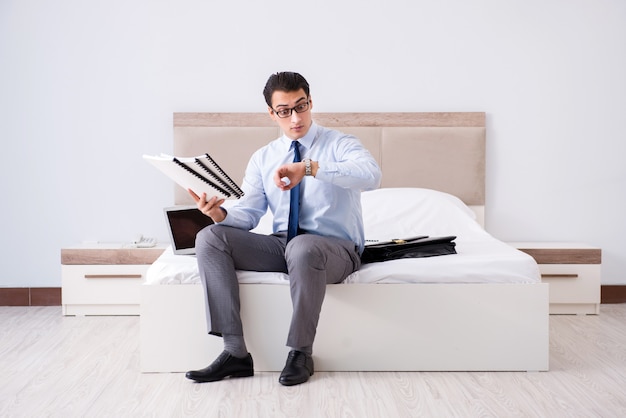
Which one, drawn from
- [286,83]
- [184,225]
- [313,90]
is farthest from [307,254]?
[313,90]

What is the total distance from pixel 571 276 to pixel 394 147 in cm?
113

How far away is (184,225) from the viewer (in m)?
2.90

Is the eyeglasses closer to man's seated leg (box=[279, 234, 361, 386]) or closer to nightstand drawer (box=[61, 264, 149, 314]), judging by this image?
man's seated leg (box=[279, 234, 361, 386])

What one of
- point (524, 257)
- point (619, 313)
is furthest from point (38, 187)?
point (619, 313)

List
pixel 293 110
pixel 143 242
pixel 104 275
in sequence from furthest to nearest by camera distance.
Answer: pixel 143 242 < pixel 104 275 < pixel 293 110

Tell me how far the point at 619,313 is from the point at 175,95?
2.61 meters

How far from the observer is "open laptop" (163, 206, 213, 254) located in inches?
112

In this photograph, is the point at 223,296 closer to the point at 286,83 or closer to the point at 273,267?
the point at 273,267

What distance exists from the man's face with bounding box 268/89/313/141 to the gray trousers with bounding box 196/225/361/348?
0.39 m

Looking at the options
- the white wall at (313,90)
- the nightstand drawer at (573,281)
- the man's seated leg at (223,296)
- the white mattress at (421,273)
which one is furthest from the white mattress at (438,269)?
the white wall at (313,90)

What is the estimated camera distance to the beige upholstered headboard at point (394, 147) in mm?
3984

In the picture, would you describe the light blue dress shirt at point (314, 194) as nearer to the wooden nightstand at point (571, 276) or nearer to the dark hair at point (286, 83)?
the dark hair at point (286, 83)

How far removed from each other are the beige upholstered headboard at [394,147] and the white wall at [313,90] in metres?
0.10

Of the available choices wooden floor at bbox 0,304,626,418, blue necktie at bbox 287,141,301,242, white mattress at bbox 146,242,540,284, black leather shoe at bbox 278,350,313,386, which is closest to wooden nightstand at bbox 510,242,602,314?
wooden floor at bbox 0,304,626,418
